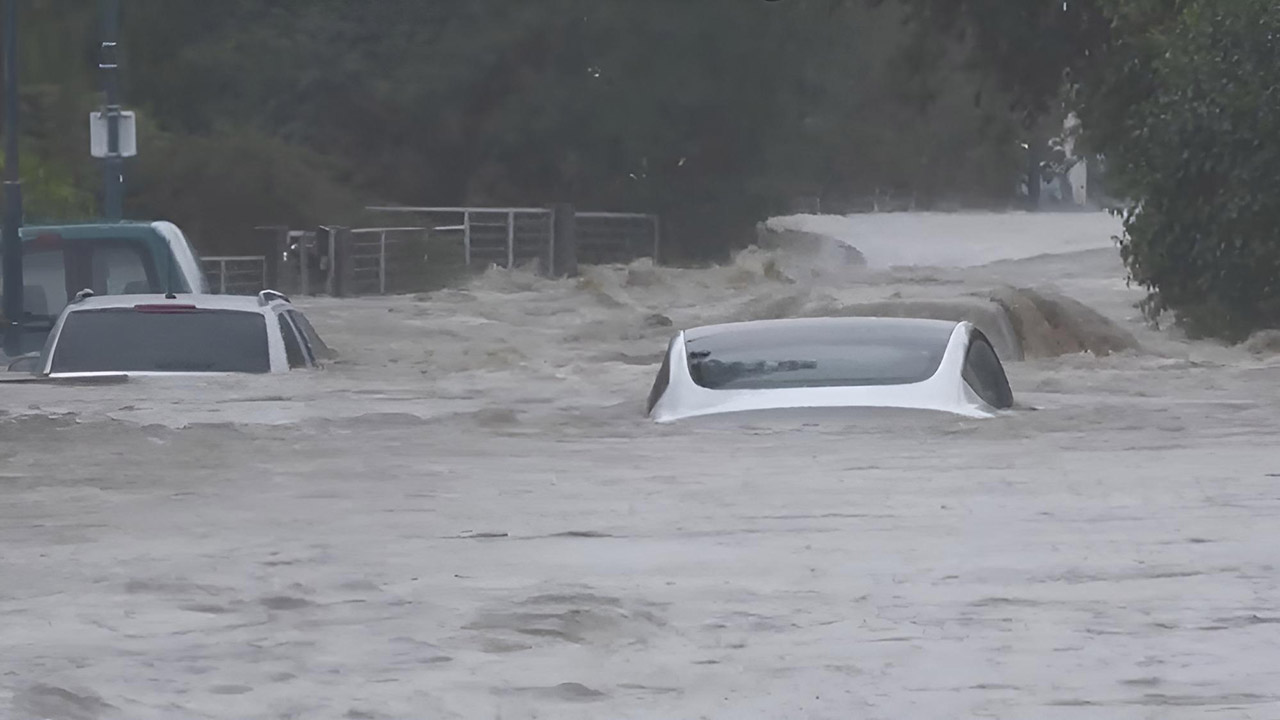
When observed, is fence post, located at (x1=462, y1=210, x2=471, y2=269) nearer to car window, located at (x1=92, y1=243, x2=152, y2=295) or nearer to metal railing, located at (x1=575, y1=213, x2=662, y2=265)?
metal railing, located at (x1=575, y1=213, x2=662, y2=265)

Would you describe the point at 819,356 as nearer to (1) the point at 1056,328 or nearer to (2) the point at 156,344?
(2) the point at 156,344

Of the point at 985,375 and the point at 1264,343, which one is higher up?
the point at 985,375

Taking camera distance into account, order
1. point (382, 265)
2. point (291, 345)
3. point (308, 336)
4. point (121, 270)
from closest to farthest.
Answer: point (291, 345) → point (308, 336) → point (121, 270) → point (382, 265)

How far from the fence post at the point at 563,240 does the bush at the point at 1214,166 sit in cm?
2262

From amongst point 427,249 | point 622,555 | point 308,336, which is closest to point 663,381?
point 622,555

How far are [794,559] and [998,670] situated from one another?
7.71 feet

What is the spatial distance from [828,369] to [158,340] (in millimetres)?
4097

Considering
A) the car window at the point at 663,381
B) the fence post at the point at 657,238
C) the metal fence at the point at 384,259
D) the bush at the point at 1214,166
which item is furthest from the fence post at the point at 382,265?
the car window at the point at 663,381

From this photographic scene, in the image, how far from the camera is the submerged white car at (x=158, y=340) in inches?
562

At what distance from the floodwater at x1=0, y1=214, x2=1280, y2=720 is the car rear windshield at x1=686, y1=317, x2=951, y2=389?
11.4 inches

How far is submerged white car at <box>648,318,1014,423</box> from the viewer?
11906mm

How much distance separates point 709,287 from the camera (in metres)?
45.3

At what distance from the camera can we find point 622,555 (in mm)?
9773

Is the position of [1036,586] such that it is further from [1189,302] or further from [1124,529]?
[1189,302]
